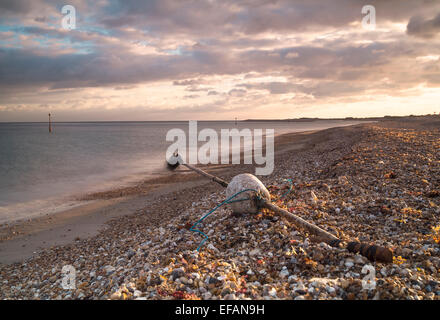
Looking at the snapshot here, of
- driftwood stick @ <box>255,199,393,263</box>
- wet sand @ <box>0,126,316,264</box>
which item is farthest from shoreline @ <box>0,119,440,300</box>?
wet sand @ <box>0,126,316,264</box>

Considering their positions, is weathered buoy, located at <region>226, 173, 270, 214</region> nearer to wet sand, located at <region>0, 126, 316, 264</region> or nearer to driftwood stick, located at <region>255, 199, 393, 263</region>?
driftwood stick, located at <region>255, 199, 393, 263</region>

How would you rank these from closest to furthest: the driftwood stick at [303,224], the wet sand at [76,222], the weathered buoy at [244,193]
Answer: the driftwood stick at [303,224]
the weathered buoy at [244,193]
the wet sand at [76,222]

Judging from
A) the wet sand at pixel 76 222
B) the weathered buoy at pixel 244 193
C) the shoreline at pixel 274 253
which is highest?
the weathered buoy at pixel 244 193

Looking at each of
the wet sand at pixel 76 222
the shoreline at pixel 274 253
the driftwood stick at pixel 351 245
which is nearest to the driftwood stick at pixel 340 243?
the driftwood stick at pixel 351 245

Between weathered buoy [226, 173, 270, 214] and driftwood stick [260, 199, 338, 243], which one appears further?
weathered buoy [226, 173, 270, 214]

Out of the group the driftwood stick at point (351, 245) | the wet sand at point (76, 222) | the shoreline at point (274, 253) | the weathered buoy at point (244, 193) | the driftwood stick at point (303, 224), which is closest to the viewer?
the shoreline at point (274, 253)

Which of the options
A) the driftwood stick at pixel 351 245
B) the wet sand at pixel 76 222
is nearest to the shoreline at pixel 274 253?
the driftwood stick at pixel 351 245

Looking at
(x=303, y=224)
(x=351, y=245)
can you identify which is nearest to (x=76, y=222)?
(x=303, y=224)

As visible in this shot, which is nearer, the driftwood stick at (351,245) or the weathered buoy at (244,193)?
the driftwood stick at (351,245)

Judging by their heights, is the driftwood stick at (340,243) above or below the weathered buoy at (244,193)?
below

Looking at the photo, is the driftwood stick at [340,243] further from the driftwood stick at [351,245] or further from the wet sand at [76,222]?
the wet sand at [76,222]
